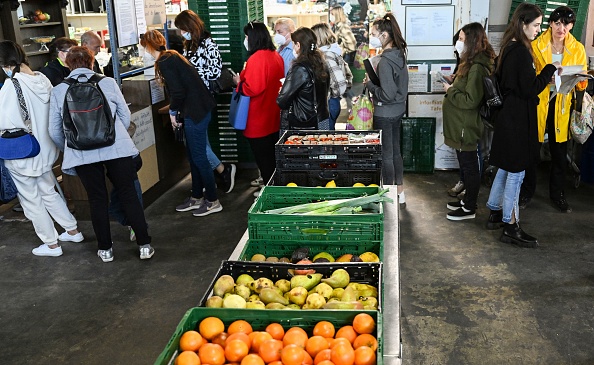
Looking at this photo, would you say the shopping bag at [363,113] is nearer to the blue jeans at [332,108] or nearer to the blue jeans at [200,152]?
the blue jeans at [332,108]

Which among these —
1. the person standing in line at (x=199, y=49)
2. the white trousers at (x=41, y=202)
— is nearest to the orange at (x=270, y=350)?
the white trousers at (x=41, y=202)

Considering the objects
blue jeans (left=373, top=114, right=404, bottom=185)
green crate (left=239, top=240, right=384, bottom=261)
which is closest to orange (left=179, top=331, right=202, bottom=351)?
green crate (left=239, top=240, right=384, bottom=261)

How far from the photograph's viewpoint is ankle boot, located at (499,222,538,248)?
4941 millimetres

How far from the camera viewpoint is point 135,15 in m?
6.15

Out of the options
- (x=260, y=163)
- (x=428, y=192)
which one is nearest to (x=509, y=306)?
(x=428, y=192)

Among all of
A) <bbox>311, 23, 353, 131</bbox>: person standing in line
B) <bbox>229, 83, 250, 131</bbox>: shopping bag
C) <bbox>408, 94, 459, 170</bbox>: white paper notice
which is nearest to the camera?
<bbox>229, 83, 250, 131</bbox>: shopping bag

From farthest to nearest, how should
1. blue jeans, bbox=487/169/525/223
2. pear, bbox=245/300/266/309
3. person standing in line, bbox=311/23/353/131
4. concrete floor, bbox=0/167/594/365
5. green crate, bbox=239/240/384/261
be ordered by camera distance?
person standing in line, bbox=311/23/353/131 → blue jeans, bbox=487/169/525/223 → concrete floor, bbox=0/167/594/365 → green crate, bbox=239/240/384/261 → pear, bbox=245/300/266/309

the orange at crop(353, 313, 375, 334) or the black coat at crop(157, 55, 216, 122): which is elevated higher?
the black coat at crop(157, 55, 216, 122)

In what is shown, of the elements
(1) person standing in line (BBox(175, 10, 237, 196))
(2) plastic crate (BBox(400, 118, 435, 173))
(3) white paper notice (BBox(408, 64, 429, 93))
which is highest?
(1) person standing in line (BBox(175, 10, 237, 196))

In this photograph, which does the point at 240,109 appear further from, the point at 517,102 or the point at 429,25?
the point at 517,102

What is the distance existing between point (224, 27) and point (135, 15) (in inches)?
43.3

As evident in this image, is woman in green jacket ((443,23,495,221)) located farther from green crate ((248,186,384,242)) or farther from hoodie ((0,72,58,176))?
hoodie ((0,72,58,176))

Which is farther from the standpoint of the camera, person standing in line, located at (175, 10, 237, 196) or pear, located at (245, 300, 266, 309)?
person standing in line, located at (175, 10, 237, 196)

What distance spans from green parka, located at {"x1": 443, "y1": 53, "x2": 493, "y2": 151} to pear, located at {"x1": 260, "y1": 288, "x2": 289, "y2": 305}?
3.28m
